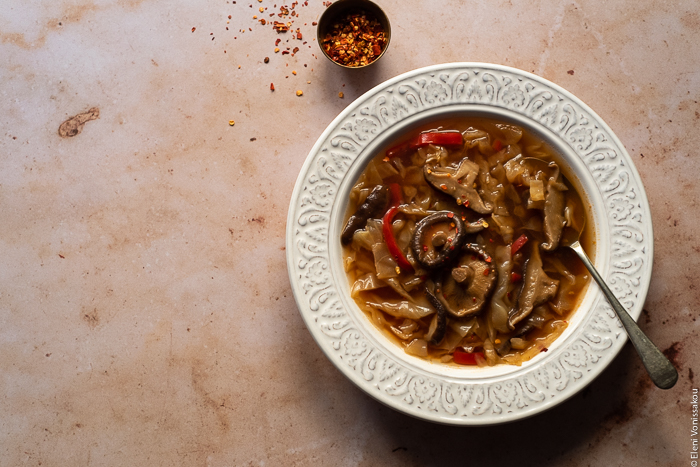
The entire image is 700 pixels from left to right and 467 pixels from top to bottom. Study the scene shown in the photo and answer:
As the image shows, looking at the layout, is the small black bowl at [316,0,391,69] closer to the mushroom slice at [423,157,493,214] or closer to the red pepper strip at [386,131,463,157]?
the red pepper strip at [386,131,463,157]

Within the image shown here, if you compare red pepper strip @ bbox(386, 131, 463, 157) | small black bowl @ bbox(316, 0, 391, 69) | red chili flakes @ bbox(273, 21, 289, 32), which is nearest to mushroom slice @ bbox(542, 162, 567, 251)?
red pepper strip @ bbox(386, 131, 463, 157)

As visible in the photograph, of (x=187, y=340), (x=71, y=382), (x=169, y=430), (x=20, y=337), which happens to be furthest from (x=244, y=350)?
(x=20, y=337)

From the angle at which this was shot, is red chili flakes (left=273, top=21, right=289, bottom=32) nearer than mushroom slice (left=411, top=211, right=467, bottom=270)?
No

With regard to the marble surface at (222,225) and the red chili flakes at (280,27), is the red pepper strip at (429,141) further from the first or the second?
the red chili flakes at (280,27)

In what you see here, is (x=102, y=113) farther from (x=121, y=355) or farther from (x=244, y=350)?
(x=244, y=350)

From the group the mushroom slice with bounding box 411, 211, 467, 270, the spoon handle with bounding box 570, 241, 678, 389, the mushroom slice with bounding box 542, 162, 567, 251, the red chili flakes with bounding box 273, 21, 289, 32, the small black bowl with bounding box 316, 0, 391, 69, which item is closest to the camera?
the spoon handle with bounding box 570, 241, 678, 389

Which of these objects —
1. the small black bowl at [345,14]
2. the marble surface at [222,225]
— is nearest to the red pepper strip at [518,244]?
the marble surface at [222,225]
